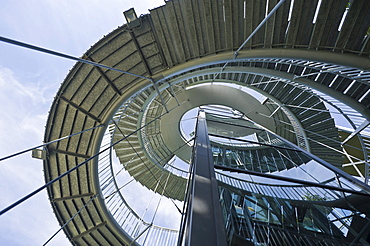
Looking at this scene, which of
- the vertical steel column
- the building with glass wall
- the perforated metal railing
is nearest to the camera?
the vertical steel column

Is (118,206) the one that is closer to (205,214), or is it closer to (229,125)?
(229,125)

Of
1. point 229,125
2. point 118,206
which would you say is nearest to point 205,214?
point 229,125

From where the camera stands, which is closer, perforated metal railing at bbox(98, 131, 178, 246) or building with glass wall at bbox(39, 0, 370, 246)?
building with glass wall at bbox(39, 0, 370, 246)

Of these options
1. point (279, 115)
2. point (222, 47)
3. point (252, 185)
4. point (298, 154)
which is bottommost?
point (252, 185)

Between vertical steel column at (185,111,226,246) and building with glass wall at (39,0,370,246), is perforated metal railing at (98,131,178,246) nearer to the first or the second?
building with glass wall at (39,0,370,246)

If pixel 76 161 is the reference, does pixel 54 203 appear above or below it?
below

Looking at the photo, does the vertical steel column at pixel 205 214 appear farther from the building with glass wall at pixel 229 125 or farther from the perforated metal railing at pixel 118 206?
the perforated metal railing at pixel 118 206

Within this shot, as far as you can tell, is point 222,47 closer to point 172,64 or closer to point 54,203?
point 172,64

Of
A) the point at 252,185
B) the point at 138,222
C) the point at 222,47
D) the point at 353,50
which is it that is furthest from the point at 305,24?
the point at 138,222

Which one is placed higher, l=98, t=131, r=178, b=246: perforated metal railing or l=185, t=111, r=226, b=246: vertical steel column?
l=98, t=131, r=178, b=246: perforated metal railing

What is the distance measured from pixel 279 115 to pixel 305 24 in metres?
8.76

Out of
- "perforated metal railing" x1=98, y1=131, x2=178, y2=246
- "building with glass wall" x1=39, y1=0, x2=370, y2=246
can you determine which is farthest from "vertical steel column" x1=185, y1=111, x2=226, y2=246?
"perforated metal railing" x1=98, y1=131, x2=178, y2=246

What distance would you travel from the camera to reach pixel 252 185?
8.46 ft

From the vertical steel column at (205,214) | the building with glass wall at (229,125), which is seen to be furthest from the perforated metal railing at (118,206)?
the vertical steel column at (205,214)
